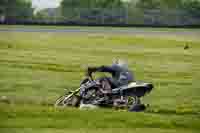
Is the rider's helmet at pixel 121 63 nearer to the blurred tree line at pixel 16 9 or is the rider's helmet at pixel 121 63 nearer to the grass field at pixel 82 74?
the grass field at pixel 82 74

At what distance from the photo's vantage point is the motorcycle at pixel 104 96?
5.77 metres

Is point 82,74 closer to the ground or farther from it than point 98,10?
closer to the ground

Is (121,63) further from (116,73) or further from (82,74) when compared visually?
(82,74)

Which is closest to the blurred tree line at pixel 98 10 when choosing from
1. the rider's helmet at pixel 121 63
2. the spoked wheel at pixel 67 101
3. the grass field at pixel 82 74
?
the grass field at pixel 82 74

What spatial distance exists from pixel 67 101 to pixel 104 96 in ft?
1.25

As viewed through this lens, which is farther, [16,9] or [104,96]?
[16,9]

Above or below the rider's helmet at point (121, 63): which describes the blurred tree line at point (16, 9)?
above

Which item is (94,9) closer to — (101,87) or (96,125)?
(101,87)

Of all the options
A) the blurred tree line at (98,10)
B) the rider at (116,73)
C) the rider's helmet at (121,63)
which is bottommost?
the rider at (116,73)

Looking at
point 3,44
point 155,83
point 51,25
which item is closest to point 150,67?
point 155,83

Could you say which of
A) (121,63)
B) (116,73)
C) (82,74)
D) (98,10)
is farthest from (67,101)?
(98,10)

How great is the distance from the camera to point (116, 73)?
5.86m

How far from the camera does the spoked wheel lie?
19.1 ft

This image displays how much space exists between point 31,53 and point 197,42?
1.72 meters
